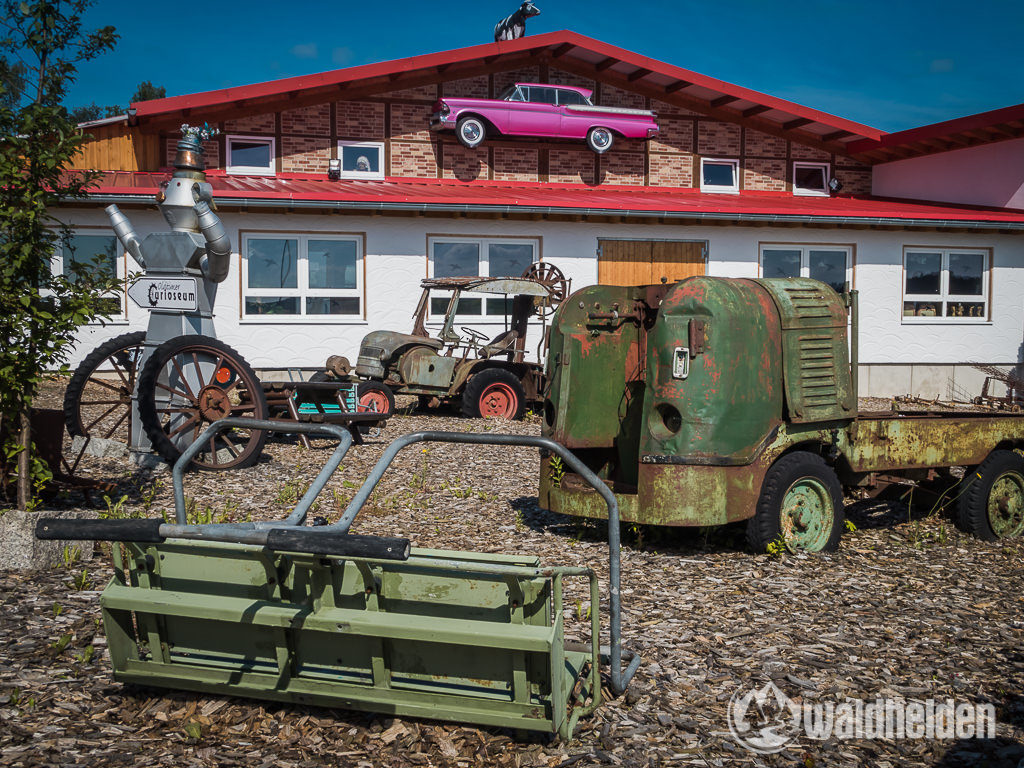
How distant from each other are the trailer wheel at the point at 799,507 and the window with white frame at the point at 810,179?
17194mm

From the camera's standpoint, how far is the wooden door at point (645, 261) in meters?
17.9

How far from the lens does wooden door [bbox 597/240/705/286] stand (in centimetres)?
1788

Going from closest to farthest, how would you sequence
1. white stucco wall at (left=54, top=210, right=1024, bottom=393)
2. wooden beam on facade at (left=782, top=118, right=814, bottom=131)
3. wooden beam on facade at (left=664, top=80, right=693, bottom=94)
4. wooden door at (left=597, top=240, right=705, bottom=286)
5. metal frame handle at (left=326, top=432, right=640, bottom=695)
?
metal frame handle at (left=326, top=432, right=640, bottom=695) → white stucco wall at (left=54, top=210, right=1024, bottom=393) → wooden door at (left=597, top=240, right=705, bottom=286) → wooden beam on facade at (left=664, top=80, right=693, bottom=94) → wooden beam on facade at (left=782, top=118, right=814, bottom=131)

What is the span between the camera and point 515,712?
3.38m

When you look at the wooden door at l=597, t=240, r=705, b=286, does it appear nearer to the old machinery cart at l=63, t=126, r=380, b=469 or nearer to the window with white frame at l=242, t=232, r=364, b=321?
the window with white frame at l=242, t=232, r=364, b=321

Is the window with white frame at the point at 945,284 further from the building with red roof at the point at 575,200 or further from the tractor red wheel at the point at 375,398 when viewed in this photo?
the tractor red wheel at the point at 375,398

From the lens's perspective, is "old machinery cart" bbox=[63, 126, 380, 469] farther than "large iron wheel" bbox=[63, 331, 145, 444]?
No

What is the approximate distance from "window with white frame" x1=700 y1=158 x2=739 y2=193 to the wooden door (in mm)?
3512

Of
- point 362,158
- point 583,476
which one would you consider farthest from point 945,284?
point 583,476

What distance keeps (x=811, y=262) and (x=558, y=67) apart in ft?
23.9

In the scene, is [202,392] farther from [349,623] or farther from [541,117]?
[541,117]

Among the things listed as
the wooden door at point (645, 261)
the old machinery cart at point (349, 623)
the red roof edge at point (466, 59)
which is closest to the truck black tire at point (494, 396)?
the wooden door at point (645, 261)

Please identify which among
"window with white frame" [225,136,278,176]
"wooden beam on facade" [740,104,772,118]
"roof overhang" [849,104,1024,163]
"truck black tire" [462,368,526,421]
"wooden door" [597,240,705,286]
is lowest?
"truck black tire" [462,368,526,421]

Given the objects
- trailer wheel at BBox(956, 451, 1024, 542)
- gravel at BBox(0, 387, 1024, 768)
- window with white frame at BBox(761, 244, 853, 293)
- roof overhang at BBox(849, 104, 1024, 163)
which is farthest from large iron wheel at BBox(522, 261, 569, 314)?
roof overhang at BBox(849, 104, 1024, 163)
